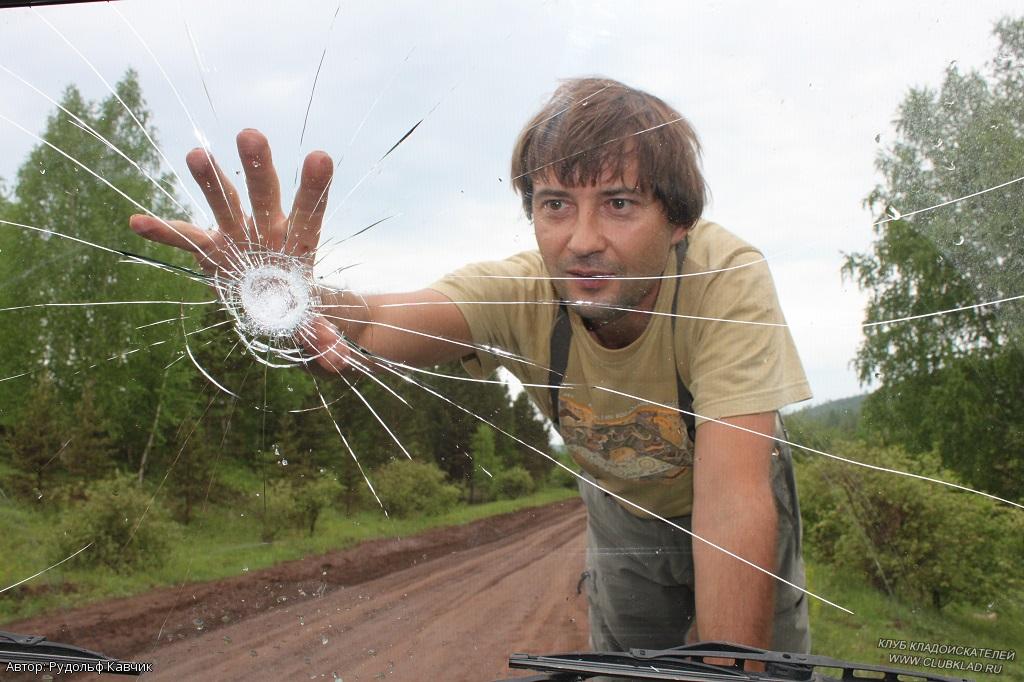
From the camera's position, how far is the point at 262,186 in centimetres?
227

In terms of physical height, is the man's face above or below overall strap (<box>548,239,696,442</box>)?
above

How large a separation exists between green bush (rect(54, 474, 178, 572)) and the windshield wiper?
0.91m

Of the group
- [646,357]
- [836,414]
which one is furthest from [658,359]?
[836,414]

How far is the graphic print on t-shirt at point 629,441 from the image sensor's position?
2152 millimetres

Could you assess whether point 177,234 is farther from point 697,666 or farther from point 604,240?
point 697,666

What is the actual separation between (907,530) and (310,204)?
1604 mm

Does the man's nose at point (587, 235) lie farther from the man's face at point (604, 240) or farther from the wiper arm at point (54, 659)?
the wiper arm at point (54, 659)

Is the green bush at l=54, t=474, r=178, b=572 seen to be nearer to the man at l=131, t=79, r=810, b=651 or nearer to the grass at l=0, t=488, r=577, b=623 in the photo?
the grass at l=0, t=488, r=577, b=623

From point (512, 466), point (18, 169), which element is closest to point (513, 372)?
point (512, 466)

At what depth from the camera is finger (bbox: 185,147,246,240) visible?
2.29m

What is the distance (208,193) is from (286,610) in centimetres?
103

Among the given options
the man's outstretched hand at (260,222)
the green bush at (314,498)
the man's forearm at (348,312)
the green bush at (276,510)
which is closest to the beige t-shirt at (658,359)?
the man's forearm at (348,312)

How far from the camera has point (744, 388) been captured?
2.10 m

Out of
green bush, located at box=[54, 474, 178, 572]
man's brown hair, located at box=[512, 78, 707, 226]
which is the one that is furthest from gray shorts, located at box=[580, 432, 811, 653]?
green bush, located at box=[54, 474, 178, 572]
